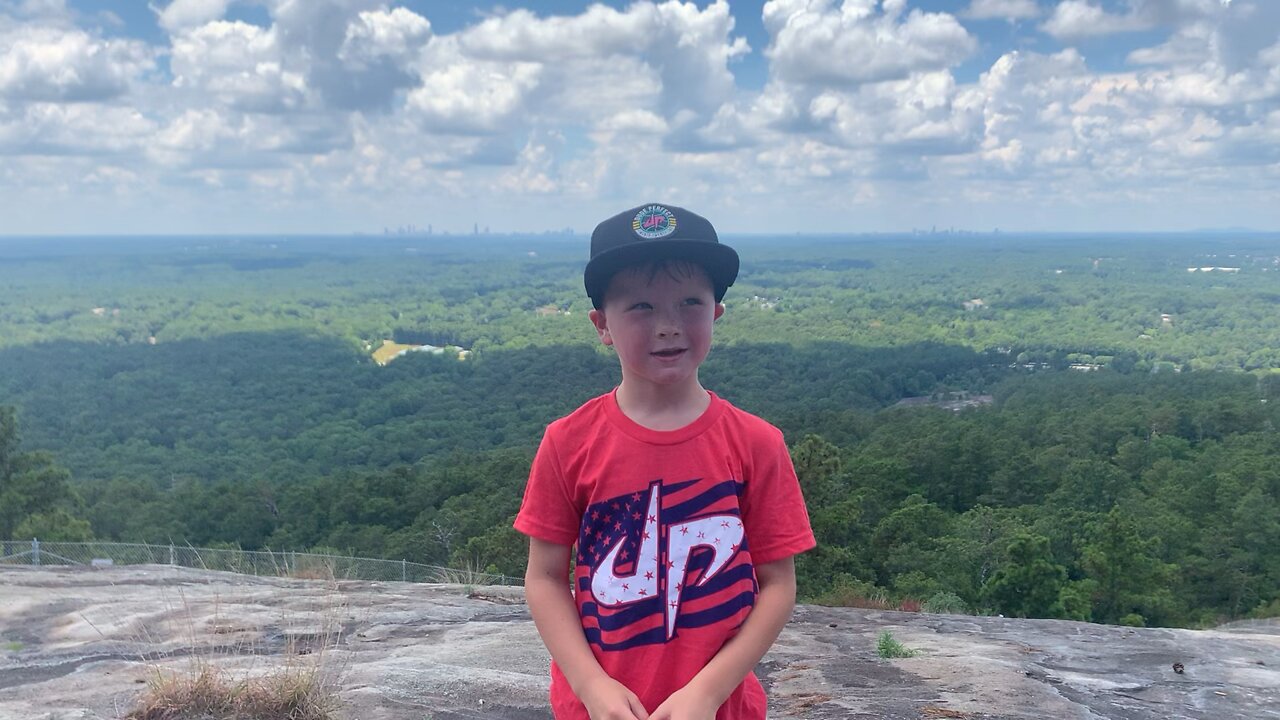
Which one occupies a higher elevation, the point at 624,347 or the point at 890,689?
the point at 624,347

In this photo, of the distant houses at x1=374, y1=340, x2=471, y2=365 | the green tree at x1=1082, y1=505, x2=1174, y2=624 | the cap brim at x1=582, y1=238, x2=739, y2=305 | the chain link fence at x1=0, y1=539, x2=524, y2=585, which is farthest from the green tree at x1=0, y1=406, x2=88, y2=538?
the distant houses at x1=374, y1=340, x2=471, y2=365

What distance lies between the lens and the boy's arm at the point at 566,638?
191 cm

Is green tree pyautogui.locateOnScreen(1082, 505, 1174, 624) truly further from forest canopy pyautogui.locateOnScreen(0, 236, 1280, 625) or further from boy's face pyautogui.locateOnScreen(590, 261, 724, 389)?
boy's face pyautogui.locateOnScreen(590, 261, 724, 389)

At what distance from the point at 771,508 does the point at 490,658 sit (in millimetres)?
3751

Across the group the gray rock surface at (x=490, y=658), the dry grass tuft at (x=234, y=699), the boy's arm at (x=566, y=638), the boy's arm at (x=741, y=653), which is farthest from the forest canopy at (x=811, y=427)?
the boy's arm at (x=566, y=638)

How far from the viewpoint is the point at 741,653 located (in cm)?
198

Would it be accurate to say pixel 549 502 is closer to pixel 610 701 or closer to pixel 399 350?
pixel 610 701

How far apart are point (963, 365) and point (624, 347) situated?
308 ft

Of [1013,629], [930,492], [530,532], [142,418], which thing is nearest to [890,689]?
[1013,629]

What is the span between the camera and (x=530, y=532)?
6.73 feet

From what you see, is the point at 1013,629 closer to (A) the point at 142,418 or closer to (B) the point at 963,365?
(A) the point at 142,418

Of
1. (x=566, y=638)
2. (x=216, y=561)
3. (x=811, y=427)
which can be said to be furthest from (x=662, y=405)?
(x=811, y=427)

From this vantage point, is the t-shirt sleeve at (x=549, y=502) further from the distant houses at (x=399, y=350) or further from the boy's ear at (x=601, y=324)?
the distant houses at (x=399, y=350)

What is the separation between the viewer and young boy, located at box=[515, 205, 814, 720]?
1.99 metres
